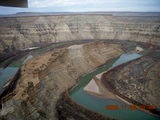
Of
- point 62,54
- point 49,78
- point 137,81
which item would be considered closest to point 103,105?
point 137,81

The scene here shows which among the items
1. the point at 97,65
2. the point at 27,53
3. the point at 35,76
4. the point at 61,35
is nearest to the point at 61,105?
the point at 35,76

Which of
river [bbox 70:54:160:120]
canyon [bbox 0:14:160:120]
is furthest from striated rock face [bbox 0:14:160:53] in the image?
river [bbox 70:54:160:120]

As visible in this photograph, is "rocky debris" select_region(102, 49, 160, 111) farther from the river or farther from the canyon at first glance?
the river

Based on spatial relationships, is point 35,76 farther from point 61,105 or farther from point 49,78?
point 61,105

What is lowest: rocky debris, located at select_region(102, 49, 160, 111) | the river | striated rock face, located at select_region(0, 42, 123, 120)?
the river

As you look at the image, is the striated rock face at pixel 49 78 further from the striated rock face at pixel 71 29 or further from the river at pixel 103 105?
the striated rock face at pixel 71 29

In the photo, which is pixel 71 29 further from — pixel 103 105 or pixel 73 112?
pixel 73 112
